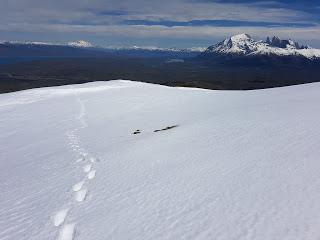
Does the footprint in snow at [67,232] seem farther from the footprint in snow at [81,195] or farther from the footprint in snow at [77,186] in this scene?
the footprint in snow at [77,186]

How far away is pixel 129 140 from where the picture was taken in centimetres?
1967

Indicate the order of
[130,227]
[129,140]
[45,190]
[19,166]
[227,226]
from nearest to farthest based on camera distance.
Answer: [227,226] → [130,227] → [45,190] → [19,166] → [129,140]

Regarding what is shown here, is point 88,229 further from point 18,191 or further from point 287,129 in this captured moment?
point 287,129

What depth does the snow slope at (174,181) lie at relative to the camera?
8.05m

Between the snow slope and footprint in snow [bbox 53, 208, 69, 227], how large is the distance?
6 centimetres

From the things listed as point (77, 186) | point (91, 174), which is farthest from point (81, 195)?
point (91, 174)

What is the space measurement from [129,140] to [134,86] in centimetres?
3115

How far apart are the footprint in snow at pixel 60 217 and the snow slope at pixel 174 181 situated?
0.06m

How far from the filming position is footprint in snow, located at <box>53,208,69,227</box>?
930 cm

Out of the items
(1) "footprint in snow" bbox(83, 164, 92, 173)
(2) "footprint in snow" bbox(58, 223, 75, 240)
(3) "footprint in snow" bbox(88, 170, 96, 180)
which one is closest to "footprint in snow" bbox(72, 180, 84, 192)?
(3) "footprint in snow" bbox(88, 170, 96, 180)

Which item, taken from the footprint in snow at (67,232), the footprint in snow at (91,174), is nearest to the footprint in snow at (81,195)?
the footprint in snow at (91,174)

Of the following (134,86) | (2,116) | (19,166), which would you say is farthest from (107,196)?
(134,86)

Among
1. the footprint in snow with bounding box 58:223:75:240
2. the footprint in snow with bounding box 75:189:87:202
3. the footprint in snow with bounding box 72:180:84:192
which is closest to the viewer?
the footprint in snow with bounding box 58:223:75:240

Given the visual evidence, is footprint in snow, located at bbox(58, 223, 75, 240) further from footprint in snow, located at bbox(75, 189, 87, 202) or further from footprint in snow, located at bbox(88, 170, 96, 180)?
footprint in snow, located at bbox(88, 170, 96, 180)
